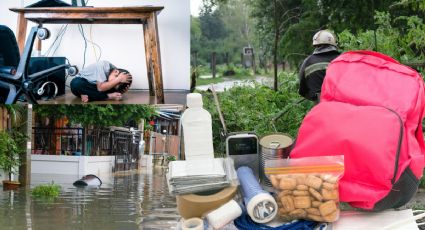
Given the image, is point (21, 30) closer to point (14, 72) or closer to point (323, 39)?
point (14, 72)

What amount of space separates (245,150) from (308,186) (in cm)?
32

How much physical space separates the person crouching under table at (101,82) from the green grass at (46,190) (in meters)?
2.10

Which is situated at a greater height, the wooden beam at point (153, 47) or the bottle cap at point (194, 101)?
the wooden beam at point (153, 47)

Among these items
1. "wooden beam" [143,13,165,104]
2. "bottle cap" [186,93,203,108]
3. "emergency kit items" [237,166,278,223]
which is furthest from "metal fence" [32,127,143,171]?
"emergency kit items" [237,166,278,223]

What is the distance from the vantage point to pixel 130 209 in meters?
6.39

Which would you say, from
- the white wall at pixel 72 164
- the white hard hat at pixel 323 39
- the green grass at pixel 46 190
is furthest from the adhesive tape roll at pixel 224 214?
the green grass at pixel 46 190

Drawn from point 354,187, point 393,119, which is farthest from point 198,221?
point 393,119

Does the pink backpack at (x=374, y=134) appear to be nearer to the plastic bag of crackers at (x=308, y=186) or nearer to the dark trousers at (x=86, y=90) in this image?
the plastic bag of crackers at (x=308, y=186)

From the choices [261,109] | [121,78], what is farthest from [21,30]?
[261,109]

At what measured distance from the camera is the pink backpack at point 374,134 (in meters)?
1.68

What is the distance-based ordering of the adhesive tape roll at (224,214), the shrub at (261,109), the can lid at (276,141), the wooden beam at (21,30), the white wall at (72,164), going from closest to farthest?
the adhesive tape roll at (224,214)
the can lid at (276,141)
the wooden beam at (21,30)
the shrub at (261,109)
the white wall at (72,164)

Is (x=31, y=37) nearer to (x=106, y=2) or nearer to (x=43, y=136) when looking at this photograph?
(x=106, y=2)

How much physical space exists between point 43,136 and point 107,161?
1.68ft

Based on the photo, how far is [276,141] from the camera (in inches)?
75.7
